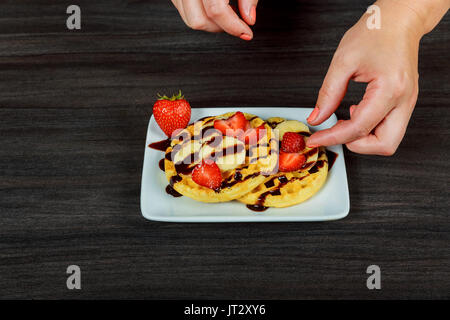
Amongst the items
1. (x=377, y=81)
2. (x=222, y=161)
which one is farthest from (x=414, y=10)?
(x=222, y=161)

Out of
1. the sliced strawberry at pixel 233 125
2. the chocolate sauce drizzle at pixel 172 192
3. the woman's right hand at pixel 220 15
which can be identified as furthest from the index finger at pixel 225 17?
the chocolate sauce drizzle at pixel 172 192

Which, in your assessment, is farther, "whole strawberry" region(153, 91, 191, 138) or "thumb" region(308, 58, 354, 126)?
"whole strawberry" region(153, 91, 191, 138)

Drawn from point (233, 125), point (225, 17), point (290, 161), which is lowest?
point (290, 161)

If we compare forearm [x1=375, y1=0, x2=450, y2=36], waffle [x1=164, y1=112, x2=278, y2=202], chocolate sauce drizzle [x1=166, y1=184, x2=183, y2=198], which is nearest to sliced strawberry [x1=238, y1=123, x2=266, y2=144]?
waffle [x1=164, y1=112, x2=278, y2=202]

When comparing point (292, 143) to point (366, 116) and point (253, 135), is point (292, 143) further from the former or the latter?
point (366, 116)

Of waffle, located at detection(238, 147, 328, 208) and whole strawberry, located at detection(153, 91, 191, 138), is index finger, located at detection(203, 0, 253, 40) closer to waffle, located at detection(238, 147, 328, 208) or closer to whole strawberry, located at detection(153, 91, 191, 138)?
whole strawberry, located at detection(153, 91, 191, 138)
